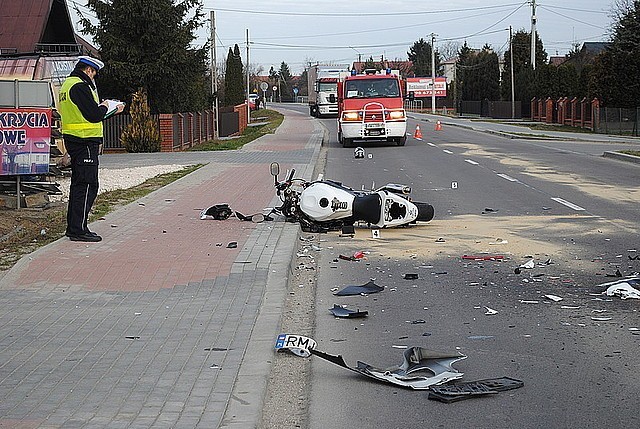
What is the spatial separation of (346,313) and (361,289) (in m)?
1.02

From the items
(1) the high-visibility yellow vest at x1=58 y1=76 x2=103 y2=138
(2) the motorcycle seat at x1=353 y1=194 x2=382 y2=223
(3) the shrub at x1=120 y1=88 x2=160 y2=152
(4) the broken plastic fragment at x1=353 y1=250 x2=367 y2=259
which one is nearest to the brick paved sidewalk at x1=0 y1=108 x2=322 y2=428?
(4) the broken plastic fragment at x1=353 y1=250 x2=367 y2=259

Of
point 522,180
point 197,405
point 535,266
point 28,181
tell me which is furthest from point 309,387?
point 522,180

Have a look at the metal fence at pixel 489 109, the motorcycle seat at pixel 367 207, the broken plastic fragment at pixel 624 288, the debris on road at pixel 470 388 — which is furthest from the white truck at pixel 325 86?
the debris on road at pixel 470 388

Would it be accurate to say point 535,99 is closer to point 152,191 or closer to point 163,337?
point 152,191

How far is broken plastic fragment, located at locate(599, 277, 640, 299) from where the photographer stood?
7977mm

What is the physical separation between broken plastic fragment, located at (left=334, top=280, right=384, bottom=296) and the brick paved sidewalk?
609 mm

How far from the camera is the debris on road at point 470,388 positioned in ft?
17.7

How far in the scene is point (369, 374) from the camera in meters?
5.75

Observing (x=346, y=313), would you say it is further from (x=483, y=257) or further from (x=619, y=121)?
(x=619, y=121)

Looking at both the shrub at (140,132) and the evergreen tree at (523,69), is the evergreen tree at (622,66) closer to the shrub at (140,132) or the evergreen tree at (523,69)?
the evergreen tree at (523,69)

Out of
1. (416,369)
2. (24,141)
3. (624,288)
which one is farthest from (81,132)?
(624,288)

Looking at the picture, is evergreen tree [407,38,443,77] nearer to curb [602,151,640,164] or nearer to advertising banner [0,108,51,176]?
curb [602,151,640,164]

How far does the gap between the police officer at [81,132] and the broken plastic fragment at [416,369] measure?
17.0ft

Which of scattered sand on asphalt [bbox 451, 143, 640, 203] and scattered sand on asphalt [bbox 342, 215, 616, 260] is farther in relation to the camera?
scattered sand on asphalt [bbox 451, 143, 640, 203]
